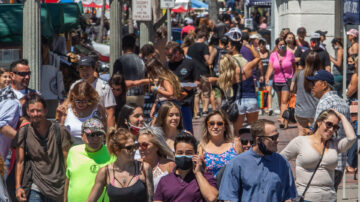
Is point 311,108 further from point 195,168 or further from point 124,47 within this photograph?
point 195,168

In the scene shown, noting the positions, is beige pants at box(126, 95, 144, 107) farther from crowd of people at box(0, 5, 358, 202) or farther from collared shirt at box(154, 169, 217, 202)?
collared shirt at box(154, 169, 217, 202)

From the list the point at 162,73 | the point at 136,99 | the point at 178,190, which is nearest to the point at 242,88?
the point at 136,99

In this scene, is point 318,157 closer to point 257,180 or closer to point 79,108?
point 257,180

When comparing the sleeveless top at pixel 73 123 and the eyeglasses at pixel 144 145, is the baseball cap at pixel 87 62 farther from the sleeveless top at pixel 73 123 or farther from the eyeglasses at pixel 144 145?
the eyeglasses at pixel 144 145

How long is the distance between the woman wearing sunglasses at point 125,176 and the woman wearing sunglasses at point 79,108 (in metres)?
1.54

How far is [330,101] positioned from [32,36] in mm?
4152

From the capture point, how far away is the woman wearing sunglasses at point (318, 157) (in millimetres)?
7742

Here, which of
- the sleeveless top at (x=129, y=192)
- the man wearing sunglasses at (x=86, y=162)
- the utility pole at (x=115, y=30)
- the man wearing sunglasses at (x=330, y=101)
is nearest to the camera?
the sleeveless top at (x=129, y=192)

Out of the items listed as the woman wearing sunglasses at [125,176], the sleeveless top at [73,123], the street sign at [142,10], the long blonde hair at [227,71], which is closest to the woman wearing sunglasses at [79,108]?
the sleeveless top at [73,123]

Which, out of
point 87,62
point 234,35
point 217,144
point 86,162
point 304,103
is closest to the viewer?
point 86,162

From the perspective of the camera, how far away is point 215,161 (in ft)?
26.1

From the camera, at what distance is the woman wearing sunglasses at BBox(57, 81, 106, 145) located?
28.3 feet

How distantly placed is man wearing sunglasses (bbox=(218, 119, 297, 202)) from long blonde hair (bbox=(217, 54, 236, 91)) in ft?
19.0

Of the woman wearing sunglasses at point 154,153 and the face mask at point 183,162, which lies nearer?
the face mask at point 183,162
